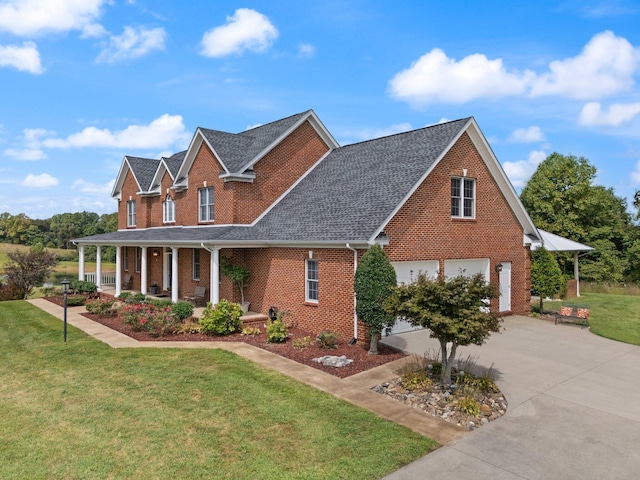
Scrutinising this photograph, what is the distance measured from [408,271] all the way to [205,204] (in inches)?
461

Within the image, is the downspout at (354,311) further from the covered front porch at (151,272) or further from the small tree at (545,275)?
the small tree at (545,275)

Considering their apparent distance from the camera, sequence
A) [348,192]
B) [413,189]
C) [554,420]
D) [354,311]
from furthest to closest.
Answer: [348,192] → [413,189] → [354,311] → [554,420]

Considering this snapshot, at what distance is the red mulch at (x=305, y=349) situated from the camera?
35.9 feet

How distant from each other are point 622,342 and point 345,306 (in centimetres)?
948

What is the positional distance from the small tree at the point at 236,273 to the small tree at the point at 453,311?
9569mm

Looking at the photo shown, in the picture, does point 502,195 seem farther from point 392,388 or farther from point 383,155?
point 392,388

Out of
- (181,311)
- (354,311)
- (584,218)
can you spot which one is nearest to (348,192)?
(354,311)

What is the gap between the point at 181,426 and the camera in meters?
7.25

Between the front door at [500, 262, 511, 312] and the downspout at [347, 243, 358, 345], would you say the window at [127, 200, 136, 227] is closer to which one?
the downspout at [347, 243, 358, 345]

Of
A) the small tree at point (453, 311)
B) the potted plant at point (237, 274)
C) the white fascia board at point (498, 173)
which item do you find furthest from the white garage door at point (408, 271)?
the potted plant at point (237, 274)

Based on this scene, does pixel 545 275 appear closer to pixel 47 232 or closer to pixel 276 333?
pixel 276 333

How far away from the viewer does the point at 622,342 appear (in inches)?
549

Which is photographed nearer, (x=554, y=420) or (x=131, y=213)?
(x=554, y=420)

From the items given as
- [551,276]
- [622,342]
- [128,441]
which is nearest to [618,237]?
[551,276]
